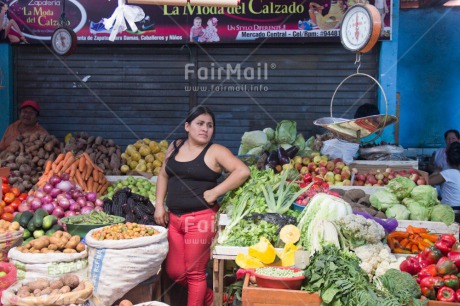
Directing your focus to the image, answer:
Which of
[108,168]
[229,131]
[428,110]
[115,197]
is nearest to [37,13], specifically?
[108,168]

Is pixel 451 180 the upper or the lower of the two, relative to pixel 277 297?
upper

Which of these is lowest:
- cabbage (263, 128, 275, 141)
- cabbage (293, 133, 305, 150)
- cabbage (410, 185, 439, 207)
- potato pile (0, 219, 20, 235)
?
potato pile (0, 219, 20, 235)

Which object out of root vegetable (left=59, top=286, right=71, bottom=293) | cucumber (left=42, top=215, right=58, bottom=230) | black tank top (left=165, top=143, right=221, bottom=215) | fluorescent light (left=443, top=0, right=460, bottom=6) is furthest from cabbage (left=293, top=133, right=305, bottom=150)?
root vegetable (left=59, top=286, right=71, bottom=293)

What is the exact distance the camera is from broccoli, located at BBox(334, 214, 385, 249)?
4152mm

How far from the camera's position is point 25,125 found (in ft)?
25.6

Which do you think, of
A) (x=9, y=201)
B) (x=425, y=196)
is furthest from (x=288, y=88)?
(x=9, y=201)

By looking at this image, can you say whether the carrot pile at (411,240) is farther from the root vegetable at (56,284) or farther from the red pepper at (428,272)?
the root vegetable at (56,284)

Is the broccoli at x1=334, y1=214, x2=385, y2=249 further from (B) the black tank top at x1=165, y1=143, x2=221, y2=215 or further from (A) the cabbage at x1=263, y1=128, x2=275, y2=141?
(A) the cabbage at x1=263, y1=128, x2=275, y2=141

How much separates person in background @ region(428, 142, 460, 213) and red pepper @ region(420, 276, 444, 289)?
379 centimetres

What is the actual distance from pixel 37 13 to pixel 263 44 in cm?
349

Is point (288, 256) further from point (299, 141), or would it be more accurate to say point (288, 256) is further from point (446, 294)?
point (299, 141)

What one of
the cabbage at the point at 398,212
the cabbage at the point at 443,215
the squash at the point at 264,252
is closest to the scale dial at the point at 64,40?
the squash at the point at 264,252

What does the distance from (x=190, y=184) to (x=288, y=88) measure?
3.64m

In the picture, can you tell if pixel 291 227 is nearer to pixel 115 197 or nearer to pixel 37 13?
pixel 115 197
